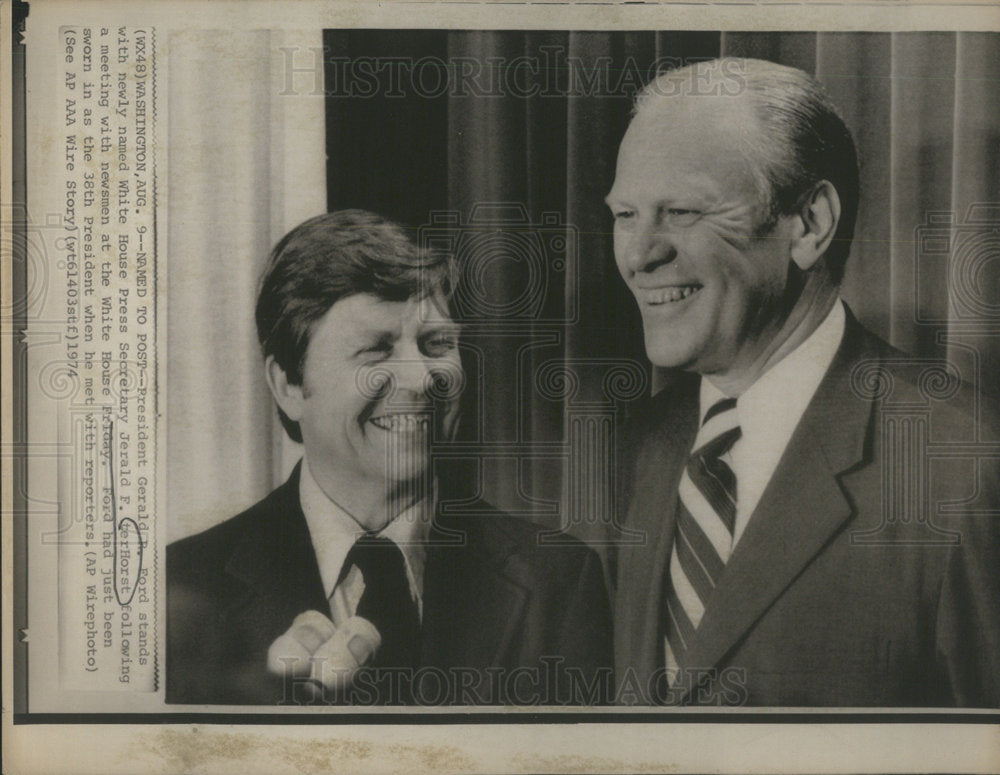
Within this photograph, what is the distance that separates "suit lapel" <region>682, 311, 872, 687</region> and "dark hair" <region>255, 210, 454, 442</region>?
2.42ft

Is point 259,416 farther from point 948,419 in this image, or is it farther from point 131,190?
point 948,419

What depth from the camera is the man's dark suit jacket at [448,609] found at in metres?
1.79

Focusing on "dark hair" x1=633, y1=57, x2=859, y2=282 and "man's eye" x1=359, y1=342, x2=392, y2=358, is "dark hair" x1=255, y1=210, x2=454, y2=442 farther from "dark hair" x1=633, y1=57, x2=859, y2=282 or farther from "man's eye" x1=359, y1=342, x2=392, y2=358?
"dark hair" x1=633, y1=57, x2=859, y2=282

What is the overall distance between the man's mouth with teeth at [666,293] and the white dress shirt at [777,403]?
0.22 meters

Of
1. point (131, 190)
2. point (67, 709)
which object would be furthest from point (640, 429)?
point (67, 709)

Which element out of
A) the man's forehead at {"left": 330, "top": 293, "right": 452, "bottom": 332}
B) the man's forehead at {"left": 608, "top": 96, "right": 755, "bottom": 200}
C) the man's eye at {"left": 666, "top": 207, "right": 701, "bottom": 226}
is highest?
the man's forehead at {"left": 608, "top": 96, "right": 755, "bottom": 200}

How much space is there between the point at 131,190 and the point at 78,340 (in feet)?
1.01

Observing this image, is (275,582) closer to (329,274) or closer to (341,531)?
(341,531)

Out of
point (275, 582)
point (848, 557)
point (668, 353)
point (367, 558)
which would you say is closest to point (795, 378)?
point (668, 353)

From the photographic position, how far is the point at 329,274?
1.78 meters

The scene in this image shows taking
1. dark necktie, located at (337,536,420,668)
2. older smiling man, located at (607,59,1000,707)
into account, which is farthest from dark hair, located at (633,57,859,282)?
dark necktie, located at (337,536,420,668)

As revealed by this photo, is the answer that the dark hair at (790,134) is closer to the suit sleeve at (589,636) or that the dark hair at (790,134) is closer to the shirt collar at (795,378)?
the shirt collar at (795,378)

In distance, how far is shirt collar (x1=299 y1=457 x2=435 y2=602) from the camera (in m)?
1.79

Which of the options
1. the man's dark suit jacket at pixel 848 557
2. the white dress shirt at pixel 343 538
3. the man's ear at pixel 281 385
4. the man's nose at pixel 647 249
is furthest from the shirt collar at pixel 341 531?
the man's nose at pixel 647 249
